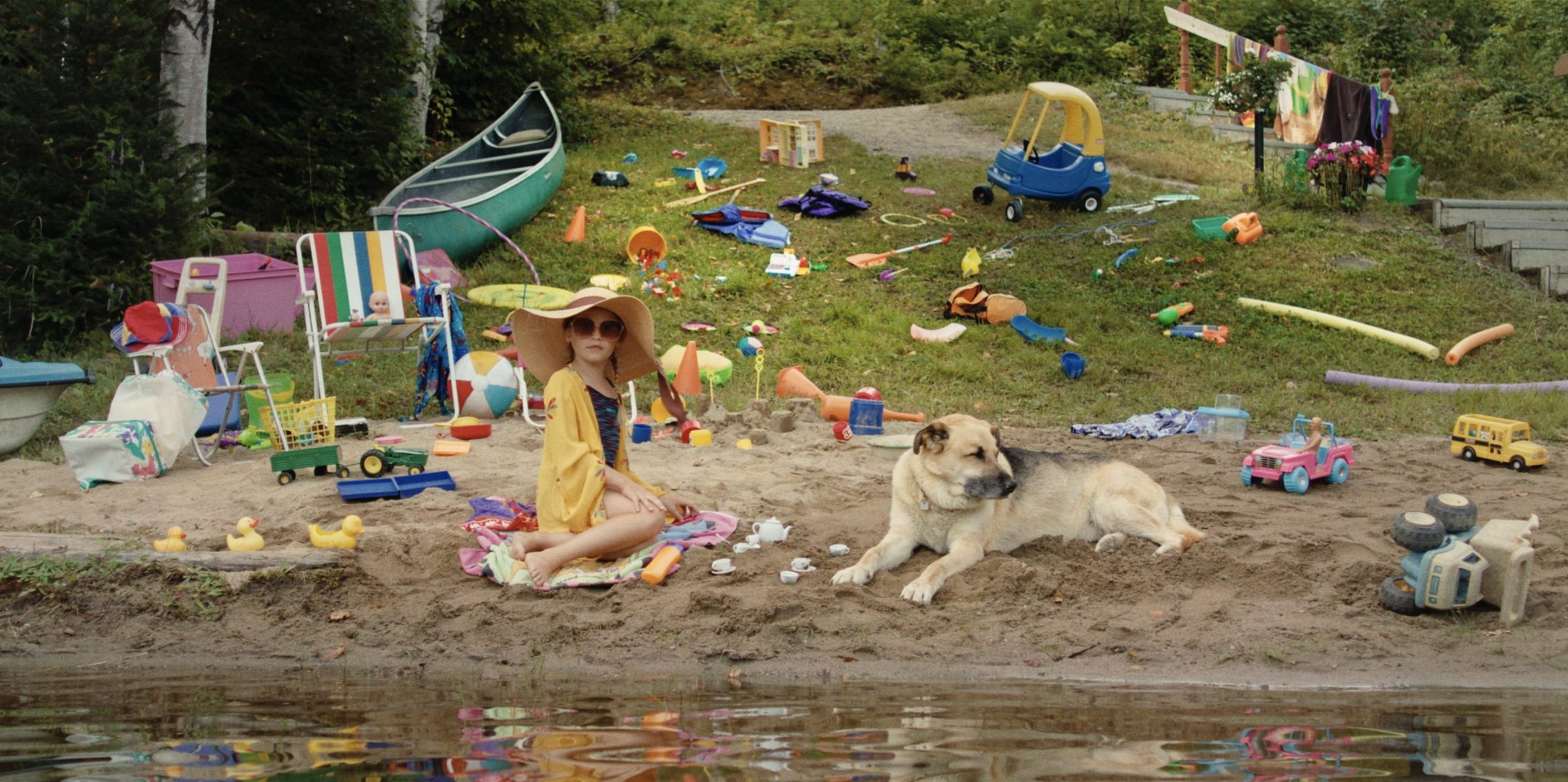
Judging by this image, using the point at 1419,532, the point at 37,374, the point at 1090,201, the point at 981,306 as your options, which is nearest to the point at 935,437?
the point at 1419,532

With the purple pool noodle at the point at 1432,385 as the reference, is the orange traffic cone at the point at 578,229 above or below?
above

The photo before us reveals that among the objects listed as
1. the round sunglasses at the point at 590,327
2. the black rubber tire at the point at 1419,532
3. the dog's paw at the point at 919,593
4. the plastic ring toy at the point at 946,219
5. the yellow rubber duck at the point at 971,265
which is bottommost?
the dog's paw at the point at 919,593

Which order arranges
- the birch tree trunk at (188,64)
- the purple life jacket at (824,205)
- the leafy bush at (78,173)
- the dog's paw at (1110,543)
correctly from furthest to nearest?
the purple life jacket at (824,205) < the birch tree trunk at (188,64) < the leafy bush at (78,173) < the dog's paw at (1110,543)

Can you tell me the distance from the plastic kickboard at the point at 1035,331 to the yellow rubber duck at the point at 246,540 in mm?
7834

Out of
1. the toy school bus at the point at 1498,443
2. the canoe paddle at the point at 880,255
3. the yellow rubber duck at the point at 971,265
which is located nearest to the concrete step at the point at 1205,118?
the canoe paddle at the point at 880,255

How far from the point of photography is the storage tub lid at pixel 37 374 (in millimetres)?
8211

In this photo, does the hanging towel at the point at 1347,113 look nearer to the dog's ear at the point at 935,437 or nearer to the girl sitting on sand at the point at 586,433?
the dog's ear at the point at 935,437

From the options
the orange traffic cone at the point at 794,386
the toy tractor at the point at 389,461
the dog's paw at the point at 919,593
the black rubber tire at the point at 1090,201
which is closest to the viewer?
the dog's paw at the point at 919,593

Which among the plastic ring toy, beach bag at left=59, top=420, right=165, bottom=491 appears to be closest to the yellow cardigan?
beach bag at left=59, top=420, right=165, bottom=491

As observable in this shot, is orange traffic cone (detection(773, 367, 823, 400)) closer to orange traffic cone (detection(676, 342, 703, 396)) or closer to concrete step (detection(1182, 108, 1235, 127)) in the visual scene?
orange traffic cone (detection(676, 342, 703, 396))

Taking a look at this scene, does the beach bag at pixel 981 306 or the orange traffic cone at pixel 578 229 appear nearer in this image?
the beach bag at pixel 981 306

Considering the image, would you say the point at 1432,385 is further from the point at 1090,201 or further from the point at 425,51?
the point at 425,51

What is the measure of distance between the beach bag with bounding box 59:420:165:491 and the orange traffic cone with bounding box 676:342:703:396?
145 inches

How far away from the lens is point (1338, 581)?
18.5 feet
